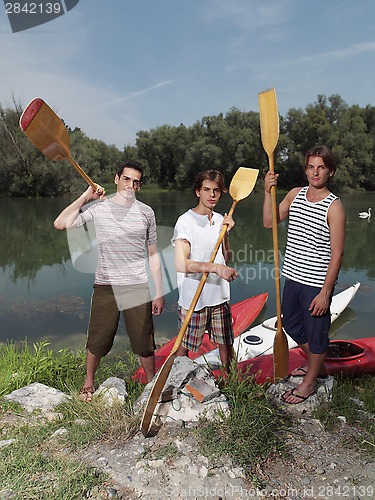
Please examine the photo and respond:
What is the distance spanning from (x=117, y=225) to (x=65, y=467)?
135cm

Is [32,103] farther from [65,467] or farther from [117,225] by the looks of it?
[65,467]

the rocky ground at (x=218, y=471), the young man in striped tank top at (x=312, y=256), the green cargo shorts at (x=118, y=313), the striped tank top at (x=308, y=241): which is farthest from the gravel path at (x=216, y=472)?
the striped tank top at (x=308, y=241)

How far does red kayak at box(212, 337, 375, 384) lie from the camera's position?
336cm

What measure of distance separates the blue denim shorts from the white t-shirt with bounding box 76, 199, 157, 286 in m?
0.94

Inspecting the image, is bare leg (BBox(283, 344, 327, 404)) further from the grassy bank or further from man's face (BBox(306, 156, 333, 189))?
man's face (BBox(306, 156, 333, 189))

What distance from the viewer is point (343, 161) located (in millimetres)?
28062

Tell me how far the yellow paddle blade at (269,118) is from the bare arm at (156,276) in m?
1.02

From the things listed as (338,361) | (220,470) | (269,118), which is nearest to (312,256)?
(269,118)

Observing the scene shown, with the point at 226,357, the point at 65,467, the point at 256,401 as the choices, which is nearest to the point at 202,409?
the point at 256,401

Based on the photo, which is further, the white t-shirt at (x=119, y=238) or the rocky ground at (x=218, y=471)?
the white t-shirt at (x=119, y=238)

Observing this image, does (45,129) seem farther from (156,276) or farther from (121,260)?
(156,276)

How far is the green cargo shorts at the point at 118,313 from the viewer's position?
2.57m

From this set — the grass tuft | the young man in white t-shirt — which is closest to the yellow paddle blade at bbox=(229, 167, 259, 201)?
the young man in white t-shirt

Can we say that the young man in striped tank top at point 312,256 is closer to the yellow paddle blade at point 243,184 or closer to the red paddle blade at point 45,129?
the yellow paddle blade at point 243,184
